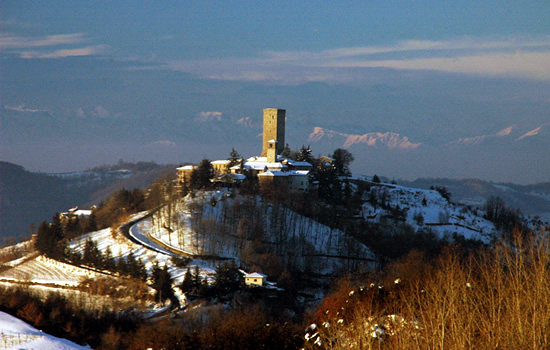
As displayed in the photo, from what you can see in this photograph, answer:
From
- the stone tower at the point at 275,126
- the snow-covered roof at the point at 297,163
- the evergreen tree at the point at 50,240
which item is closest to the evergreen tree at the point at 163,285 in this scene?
the evergreen tree at the point at 50,240

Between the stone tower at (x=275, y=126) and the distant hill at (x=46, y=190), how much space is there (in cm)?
5000

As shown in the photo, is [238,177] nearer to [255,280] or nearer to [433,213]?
[255,280]

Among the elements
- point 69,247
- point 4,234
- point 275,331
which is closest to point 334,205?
A: point 69,247

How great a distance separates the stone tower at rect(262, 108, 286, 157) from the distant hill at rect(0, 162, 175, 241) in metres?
50.0

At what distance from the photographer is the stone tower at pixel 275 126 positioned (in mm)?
55719

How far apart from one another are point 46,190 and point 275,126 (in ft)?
269

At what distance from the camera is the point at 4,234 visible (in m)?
92.4

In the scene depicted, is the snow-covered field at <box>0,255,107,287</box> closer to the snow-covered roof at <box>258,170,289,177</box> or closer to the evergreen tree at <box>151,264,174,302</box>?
the evergreen tree at <box>151,264,174,302</box>

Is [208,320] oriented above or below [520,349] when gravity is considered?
below

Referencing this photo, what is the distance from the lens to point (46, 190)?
12281cm

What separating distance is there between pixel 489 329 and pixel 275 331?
844 centimetres

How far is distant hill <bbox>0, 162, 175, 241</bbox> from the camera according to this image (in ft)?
342

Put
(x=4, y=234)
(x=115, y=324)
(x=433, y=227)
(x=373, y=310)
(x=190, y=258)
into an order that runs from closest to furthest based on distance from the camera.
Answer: (x=373, y=310) < (x=115, y=324) < (x=190, y=258) < (x=433, y=227) < (x=4, y=234)

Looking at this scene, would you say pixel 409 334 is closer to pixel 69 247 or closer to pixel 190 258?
pixel 190 258
